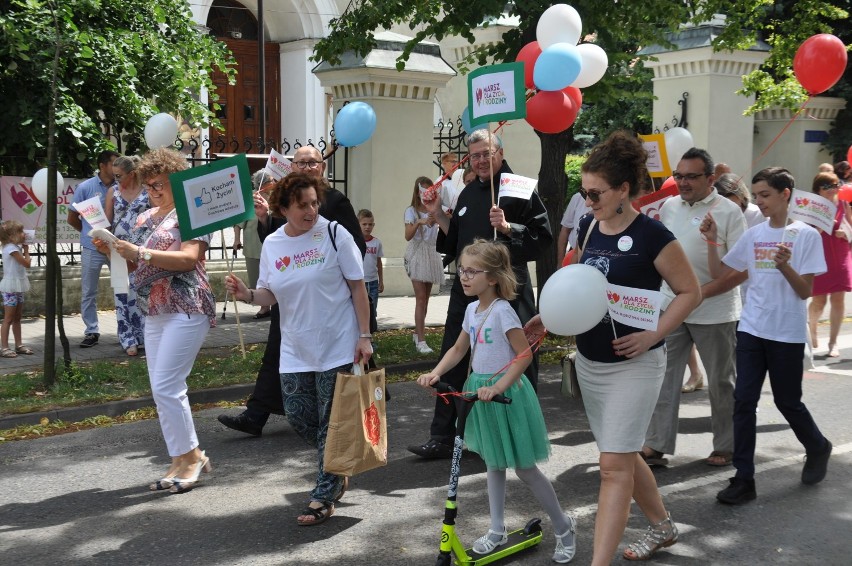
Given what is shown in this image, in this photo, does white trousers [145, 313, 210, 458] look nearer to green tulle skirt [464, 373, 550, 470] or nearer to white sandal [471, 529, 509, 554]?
green tulle skirt [464, 373, 550, 470]

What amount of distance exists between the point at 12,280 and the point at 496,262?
6448 mm

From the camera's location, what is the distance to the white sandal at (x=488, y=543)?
4.57 meters

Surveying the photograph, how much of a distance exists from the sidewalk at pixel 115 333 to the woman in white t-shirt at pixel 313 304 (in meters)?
4.73

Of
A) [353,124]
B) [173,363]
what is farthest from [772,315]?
[353,124]

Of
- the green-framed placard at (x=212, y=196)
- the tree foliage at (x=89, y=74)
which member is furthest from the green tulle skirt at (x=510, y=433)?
the tree foliage at (x=89, y=74)

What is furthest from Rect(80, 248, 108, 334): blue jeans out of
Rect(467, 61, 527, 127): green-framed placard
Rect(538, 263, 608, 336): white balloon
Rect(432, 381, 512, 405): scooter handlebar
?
Rect(538, 263, 608, 336): white balloon

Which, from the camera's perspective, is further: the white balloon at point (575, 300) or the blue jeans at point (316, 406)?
the blue jeans at point (316, 406)

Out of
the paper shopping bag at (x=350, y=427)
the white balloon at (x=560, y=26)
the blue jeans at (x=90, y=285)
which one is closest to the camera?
the paper shopping bag at (x=350, y=427)

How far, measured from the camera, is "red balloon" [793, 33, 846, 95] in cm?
862

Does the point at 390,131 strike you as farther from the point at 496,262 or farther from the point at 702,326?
the point at 496,262

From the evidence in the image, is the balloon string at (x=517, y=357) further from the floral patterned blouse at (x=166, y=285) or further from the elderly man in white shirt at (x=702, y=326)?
the floral patterned blouse at (x=166, y=285)

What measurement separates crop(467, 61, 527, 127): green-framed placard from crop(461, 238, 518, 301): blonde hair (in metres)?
2.30

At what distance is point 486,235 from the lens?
6383 millimetres

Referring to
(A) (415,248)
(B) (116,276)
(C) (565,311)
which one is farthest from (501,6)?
(C) (565,311)
